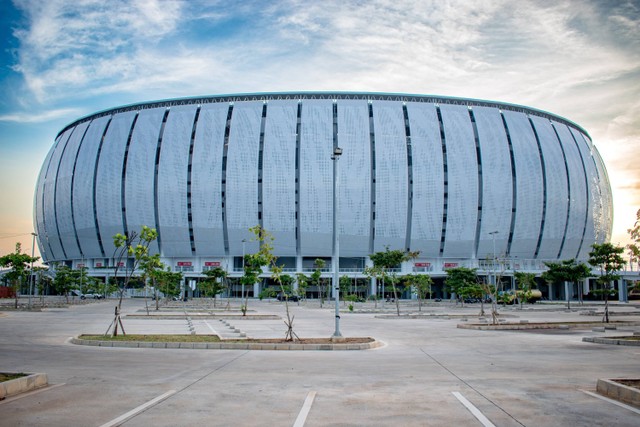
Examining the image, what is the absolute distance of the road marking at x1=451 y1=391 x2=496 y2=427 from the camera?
800cm

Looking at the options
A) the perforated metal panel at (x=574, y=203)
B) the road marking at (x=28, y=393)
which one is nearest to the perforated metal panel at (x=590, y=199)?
the perforated metal panel at (x=574, y=203)

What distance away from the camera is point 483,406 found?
9242 mm

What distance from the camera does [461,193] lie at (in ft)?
317

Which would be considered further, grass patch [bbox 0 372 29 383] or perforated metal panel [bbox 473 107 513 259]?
perforated metal panel [bbox 473 107 513 259]

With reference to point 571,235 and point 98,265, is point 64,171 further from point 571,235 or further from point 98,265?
point 571,235

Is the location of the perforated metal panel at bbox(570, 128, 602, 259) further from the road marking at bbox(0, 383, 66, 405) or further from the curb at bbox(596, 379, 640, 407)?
the road marking at bbox(0, 383, 66, 405)

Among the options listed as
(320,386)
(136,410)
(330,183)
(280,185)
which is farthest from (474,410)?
(280,185)

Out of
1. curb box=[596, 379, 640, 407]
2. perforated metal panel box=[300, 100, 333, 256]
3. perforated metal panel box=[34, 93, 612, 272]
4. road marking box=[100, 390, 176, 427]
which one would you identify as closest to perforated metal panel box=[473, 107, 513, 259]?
perforated metal panel box=[34, 93, 612, 272]

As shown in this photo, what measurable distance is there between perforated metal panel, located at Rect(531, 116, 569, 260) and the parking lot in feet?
289

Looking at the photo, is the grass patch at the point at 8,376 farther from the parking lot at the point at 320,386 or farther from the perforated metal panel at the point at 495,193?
the perforated metal panel at the point at 495,193

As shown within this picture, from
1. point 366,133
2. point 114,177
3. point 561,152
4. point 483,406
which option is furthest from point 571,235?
point 483,406

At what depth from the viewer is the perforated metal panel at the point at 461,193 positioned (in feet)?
317

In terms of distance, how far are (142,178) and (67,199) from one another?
19.9 meters

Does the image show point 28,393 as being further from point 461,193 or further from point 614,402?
point 461,193
